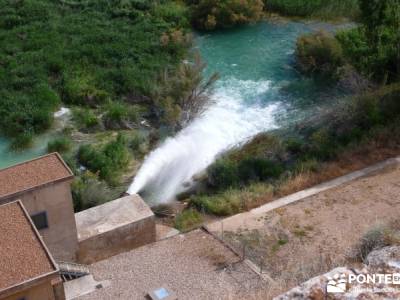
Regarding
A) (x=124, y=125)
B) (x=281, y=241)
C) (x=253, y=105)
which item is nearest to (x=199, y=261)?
(x=281, y=241)

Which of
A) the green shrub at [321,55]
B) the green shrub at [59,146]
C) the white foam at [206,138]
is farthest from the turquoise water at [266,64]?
the green shrub at [59,146]

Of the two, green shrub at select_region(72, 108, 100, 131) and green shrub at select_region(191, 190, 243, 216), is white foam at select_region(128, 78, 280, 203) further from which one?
green shrub at select_region(72, 108, 100, 131)

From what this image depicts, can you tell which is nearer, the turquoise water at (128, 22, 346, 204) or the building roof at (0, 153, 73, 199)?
the building roof at (0, 153, 73, 199)

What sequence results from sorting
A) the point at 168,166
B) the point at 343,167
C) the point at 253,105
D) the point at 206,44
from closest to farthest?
the point at 343,167, the point at 168,166, the point at 253,105, the point at 206,44

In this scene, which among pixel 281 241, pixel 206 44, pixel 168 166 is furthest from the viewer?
pixel 206 44

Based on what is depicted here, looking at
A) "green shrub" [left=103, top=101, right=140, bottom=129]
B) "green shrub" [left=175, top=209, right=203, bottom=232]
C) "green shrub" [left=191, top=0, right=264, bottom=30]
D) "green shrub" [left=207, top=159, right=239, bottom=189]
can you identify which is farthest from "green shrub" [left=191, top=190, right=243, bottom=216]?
"green shrub" [left=191, top=0, right=264, bottom=30]

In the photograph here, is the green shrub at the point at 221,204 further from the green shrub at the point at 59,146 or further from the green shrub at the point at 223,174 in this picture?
the green shrub at the point at 59,146

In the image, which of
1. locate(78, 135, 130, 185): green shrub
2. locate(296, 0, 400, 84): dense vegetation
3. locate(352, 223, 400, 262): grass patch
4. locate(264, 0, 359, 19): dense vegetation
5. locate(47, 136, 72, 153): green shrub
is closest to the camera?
locate(352, 223, 400, 262): grass patch

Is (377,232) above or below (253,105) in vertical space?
above

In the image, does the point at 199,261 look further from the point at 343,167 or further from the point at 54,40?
the point at 54,40
